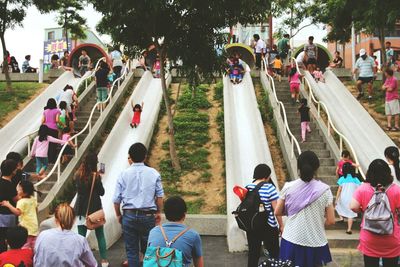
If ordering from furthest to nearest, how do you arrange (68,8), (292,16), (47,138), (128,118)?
(68,8), (292,16), (128,118), (47,138)

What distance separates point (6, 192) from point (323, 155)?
8.63 m

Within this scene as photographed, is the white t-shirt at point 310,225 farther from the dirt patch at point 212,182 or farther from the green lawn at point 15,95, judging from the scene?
the green lawn at point 15,95

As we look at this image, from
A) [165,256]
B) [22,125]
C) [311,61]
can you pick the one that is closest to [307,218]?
[165,256]

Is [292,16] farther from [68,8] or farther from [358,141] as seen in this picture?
[358,141]

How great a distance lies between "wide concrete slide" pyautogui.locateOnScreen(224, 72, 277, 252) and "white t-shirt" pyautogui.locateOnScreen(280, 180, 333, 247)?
3.61 m

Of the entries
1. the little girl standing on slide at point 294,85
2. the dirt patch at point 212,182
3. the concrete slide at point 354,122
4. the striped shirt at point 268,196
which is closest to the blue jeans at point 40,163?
the dirt patch at point 212,182

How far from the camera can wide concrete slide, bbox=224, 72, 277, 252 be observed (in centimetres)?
935

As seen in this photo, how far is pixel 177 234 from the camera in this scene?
4090 mm

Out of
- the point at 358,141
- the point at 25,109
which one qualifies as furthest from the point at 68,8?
the point at 358,141

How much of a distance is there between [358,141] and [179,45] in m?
5.52

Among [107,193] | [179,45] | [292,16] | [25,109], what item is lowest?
[107,193]

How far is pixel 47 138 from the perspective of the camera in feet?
38.0

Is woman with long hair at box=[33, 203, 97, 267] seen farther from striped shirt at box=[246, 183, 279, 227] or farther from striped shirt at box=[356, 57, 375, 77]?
striped shirt at box=[356, 57, 375, 77]

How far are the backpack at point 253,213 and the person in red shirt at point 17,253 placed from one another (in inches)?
104
